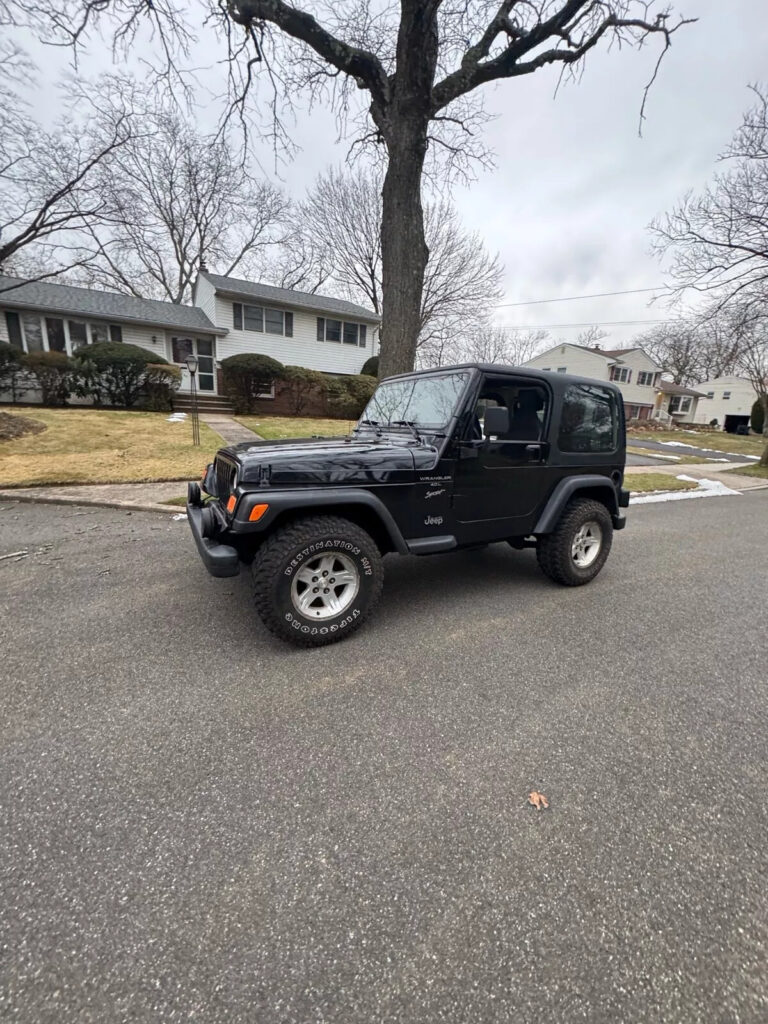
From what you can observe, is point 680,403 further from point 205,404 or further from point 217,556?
point 217,556

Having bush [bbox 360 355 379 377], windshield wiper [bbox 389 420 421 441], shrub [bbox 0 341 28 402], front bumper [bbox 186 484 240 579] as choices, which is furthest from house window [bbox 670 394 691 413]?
front bumper [bbox 186 484 240 579]

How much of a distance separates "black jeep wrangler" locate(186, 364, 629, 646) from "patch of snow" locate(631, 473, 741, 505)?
5.20m

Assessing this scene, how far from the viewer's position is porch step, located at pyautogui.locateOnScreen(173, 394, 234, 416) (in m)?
16.0

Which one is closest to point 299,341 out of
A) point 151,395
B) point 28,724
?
point 151,395

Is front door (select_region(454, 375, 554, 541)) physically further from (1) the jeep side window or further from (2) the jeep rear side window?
(2) the jeep rear side window

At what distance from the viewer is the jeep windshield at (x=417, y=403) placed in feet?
11.1

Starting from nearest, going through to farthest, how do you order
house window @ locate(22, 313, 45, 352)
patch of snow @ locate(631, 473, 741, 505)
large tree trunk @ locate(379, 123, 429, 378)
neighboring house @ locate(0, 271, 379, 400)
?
large tree trunk @ locate(379, 123, 429, 378) → patch of snow @ locate(631, 473, 741, 505) → house window @ locate(22, 313, 45, 352) → neighboring house @ locate(0, 271, 379, 400)

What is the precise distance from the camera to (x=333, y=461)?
2887 millimetres

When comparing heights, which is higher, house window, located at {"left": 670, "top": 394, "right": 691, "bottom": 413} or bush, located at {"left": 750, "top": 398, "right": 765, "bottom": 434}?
house window, located at {"left": 670, "top": 394, "right": 691, "bottom": 413}

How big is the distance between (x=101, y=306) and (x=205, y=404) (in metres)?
6.19

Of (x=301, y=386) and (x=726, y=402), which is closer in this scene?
(x=301, y=386)

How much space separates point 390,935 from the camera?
4.38 feet

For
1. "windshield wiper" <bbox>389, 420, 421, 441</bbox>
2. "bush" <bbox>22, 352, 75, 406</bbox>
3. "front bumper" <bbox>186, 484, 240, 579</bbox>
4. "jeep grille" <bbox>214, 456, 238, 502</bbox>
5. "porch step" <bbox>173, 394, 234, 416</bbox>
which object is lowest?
"front bumper" <bbox>186, 484, 240, 579</bbox>

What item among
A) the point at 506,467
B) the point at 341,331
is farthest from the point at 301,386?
the point at 506,467
